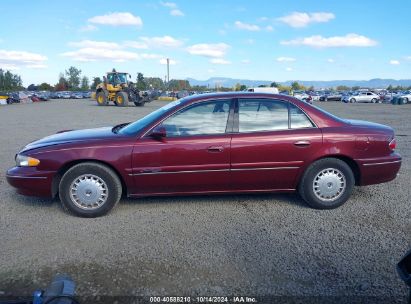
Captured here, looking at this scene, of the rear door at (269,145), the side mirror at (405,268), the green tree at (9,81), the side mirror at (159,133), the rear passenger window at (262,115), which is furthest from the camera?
the green tree at (9,81)

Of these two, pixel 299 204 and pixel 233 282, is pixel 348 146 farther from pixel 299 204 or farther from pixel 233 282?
pixel 233 282

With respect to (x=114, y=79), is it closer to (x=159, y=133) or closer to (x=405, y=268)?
(x=159, y=133)

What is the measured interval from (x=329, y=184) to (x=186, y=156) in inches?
73.8

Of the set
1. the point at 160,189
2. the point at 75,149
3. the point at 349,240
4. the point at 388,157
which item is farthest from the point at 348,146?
the point at 75,149

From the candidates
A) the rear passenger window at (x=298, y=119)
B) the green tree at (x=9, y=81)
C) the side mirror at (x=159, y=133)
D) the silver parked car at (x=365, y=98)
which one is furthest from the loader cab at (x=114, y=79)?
the green tree at (x=9, y=81)

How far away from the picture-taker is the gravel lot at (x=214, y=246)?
271 cm

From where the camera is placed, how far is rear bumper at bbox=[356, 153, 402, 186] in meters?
4.28

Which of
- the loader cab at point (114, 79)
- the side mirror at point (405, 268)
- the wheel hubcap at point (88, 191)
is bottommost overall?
the wheel hubcap at point (88, 191)

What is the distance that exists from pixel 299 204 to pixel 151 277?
240cm

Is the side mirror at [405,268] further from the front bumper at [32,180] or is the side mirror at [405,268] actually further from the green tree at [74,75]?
the green tree at [74,75]

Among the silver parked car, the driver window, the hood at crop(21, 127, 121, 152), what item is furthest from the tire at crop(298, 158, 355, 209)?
the silver parked car

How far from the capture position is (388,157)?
4371 millimetres

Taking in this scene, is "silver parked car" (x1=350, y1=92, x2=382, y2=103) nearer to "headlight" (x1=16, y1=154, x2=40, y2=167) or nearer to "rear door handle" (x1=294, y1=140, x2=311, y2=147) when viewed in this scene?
"rear door handle" (x1=294, y1=140, x2=311, y2=147)

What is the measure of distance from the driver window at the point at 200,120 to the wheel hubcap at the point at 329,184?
1.40m
